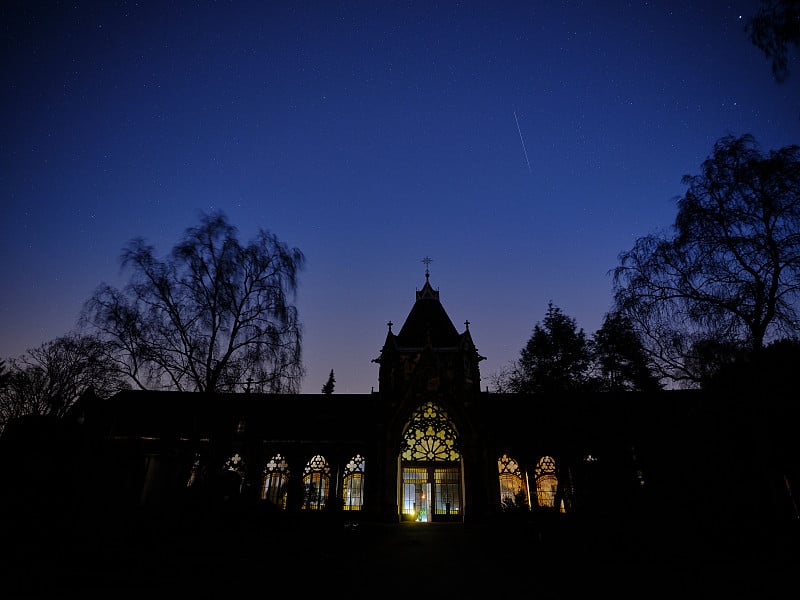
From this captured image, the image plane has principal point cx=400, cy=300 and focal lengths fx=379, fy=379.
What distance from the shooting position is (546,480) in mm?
25203

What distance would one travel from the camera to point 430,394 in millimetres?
25969

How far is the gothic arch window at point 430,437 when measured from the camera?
82.3 feet

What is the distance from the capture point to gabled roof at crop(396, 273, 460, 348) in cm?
2970

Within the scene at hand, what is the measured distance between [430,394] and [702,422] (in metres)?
16.2

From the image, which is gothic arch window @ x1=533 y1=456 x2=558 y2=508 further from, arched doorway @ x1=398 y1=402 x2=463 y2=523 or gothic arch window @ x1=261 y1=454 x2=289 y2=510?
gothic arch window @ x1=261 y1=454 x2=289 y2=510

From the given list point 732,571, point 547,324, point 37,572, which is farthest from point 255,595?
point 547,324

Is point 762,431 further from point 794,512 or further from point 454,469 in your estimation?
point 454,469

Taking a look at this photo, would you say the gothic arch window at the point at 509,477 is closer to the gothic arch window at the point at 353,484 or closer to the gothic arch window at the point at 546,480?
the gothic arch window at the point at 546,480

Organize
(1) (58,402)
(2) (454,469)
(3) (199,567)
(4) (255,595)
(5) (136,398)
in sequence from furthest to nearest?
(5) (136,398)
(1) (58,402)
(2) (454,469)
(3) (199,567)
(4) (255,595)

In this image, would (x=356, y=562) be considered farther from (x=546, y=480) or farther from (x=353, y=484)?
(x=546, y=480)

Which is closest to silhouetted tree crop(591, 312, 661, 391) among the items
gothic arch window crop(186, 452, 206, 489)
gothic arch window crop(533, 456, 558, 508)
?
gothic arch window crop(533, 456, 558, 508)

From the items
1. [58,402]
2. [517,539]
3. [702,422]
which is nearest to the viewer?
[702,422]

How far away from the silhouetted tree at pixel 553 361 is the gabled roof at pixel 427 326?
589cm

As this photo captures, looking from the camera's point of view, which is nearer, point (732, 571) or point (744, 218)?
point (732, 571)
